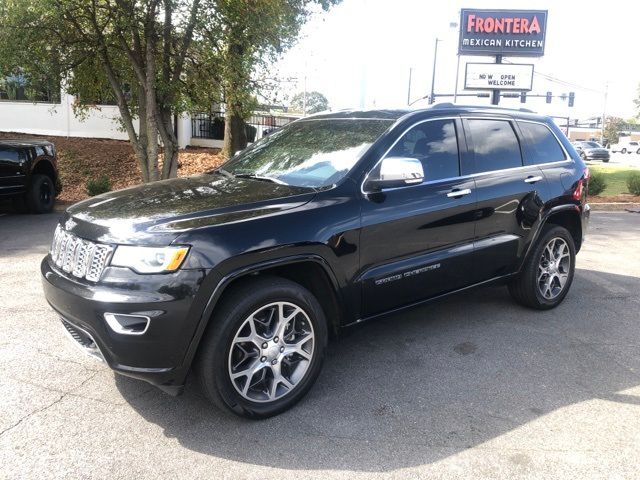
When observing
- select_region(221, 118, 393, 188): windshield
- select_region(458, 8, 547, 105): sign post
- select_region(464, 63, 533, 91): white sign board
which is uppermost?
select_region(458, 8, 547, 105): sign post

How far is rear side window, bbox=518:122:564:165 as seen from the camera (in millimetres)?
5082

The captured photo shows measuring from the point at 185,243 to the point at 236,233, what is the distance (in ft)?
0.95

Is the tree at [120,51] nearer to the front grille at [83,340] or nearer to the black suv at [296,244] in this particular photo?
the black suv at [296,244]

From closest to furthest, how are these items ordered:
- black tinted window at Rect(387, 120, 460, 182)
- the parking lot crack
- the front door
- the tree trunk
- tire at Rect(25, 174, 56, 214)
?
the parking lot crack < the front door < black tinted window at Rect(387, 120, 460, 182) < tire at Rect(25, 174, 56, 214) < the tree trunk

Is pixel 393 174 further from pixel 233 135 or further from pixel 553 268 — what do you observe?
pixel 233 135

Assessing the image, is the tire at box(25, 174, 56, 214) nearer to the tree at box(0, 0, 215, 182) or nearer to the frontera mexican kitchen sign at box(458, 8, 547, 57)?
the tree at box(0, 0, 215, 182)

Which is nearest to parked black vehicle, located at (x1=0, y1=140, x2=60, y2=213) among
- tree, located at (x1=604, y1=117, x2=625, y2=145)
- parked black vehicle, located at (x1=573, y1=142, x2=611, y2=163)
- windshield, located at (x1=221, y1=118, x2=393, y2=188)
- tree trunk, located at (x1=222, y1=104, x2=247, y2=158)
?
windshield, located at (x1=221, y1=118, x2=393, y2=188)

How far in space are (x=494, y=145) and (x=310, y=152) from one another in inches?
65.3

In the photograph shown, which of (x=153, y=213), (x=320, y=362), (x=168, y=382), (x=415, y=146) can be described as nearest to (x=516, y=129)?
(x=415, y=146)

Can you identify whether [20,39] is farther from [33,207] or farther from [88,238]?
[88,238]

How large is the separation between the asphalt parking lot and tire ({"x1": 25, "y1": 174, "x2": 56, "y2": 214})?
5356 millimetres

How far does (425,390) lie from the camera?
371 cm

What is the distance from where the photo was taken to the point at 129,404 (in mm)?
3477

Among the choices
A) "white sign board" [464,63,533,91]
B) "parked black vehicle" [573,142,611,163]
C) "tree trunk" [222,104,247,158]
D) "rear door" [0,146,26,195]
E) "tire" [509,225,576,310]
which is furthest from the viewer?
"parked black vehicle" [573,142,611,163]
